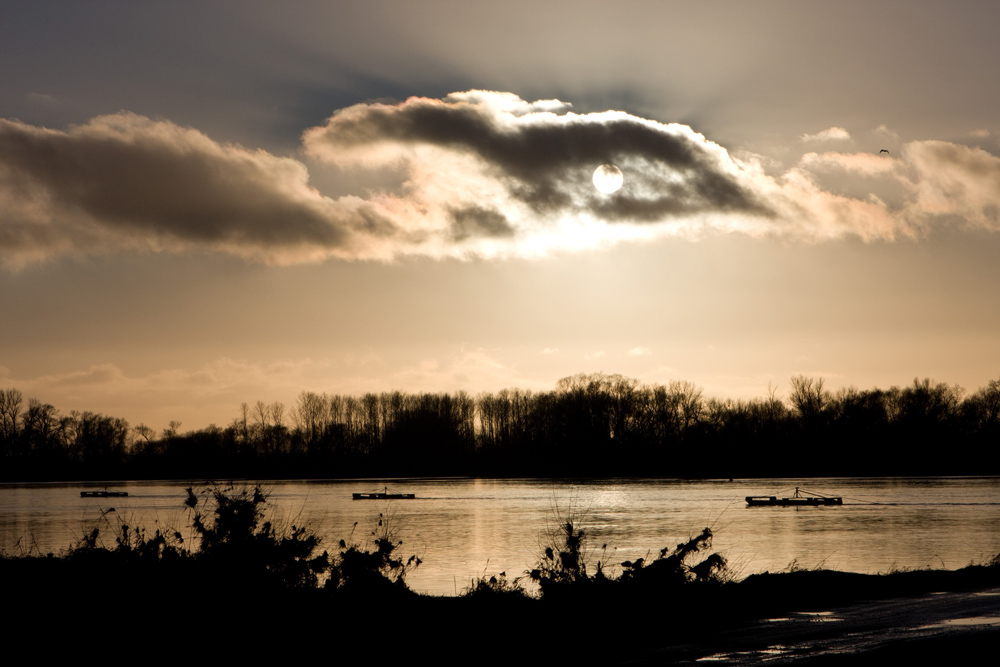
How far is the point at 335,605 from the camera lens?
17344 mm

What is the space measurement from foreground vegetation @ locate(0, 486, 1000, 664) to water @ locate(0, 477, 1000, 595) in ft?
11.9

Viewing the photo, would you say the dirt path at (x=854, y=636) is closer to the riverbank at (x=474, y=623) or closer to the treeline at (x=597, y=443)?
the riverbank at (x=474, y=623)

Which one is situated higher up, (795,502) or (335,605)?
(335,605)

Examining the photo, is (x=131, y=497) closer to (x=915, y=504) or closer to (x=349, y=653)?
(x=915, y=504)

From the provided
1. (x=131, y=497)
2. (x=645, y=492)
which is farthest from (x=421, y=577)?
(x=131, y=497)

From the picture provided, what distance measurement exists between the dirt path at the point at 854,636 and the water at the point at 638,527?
465 inches

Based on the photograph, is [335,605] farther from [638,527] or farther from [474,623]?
[638,527]

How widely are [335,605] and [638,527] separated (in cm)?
4404

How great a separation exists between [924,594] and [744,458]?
14961cm

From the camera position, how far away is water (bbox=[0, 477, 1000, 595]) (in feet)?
129

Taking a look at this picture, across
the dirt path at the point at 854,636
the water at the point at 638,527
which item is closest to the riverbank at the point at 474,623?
the dirt path at the point at 854,636

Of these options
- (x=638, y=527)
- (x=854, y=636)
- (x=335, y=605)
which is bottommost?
(x=638, y=527)

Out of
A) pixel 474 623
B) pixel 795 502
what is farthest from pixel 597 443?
pixel 474 623

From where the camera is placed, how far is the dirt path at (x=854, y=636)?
1335cm
